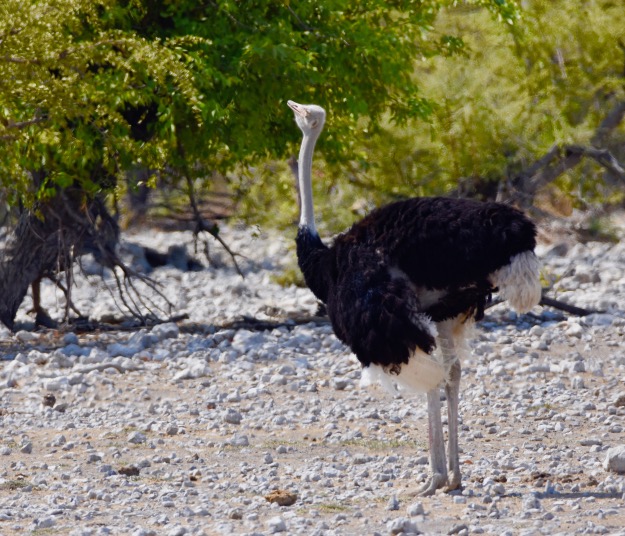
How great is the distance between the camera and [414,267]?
6.31 metres

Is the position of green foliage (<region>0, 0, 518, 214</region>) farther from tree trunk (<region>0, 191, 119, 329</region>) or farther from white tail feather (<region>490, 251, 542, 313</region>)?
white tail feather (<region>490, 251, 542, 313</region>)

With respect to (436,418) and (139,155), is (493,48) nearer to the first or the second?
(139,155)

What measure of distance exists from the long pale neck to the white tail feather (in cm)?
145

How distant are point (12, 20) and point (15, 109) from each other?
1228 mm

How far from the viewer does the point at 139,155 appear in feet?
31.8

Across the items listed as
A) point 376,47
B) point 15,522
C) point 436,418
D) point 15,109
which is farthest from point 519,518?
point 376,47

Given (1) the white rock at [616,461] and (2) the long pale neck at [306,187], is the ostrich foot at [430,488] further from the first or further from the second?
(2) the long pale neck at [306,187]

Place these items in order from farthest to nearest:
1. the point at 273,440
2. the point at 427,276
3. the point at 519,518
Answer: the point at 273,440 → the point at 427,276 → the point at 519,518

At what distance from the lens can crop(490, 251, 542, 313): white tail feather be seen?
6.06m

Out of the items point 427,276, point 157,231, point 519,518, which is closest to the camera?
point 519,518

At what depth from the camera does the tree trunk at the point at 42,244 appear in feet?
38.3

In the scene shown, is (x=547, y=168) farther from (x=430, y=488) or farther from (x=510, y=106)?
(x=430, y=488)

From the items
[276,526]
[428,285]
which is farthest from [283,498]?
[428,285]

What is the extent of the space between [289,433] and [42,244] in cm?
451
